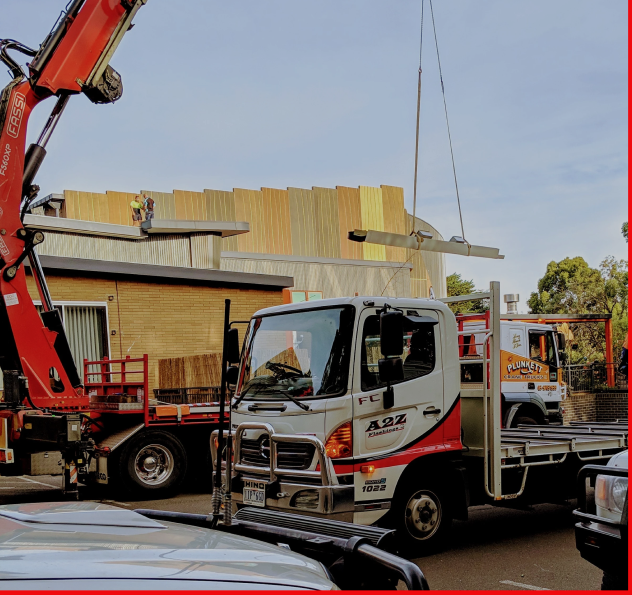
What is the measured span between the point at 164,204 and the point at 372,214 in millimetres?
11749

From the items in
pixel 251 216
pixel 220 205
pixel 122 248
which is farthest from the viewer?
pixel 251 216

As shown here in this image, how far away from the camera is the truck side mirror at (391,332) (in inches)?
269

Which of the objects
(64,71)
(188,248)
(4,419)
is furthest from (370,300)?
(188,248)

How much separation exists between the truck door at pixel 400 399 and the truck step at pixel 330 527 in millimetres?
3424

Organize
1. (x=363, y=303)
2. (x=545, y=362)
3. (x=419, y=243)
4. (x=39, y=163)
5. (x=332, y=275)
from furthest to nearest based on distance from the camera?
1. (x=332, y=275)
2. (x=545, y=362)
3. (x=39, y=163)
4. (x=419, y=243)
5. (x=363, y=303)

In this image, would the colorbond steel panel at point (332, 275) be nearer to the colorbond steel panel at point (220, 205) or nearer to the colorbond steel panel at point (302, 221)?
the colorbond steel panel at point (302, 221)

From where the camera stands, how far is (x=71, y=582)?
1.83 meters

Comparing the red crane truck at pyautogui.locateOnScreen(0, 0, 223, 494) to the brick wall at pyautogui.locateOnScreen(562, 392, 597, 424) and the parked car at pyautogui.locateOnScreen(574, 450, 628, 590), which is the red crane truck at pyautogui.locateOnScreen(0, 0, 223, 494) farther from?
the brick wall at pyautogui.locateOnScreen(562, 392, 597, 424)

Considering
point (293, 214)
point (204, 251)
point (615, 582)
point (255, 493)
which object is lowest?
point (615, 582)

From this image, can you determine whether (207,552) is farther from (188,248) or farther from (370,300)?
(188,248)

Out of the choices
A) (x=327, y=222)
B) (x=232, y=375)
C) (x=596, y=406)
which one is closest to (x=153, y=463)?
(x=232, y=375)

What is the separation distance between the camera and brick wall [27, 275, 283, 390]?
57.9 feet

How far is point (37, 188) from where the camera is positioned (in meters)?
12.1

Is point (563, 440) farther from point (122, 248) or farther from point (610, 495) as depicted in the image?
point (122, 248)
